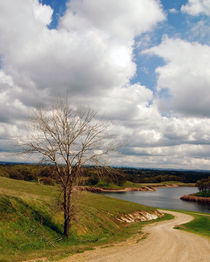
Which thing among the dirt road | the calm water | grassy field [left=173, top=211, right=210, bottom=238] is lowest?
the calm water

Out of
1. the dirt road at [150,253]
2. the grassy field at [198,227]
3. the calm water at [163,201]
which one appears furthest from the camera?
the calm water at [163,201]

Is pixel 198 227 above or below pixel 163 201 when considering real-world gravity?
above

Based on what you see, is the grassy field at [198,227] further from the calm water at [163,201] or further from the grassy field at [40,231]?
the calm water at [163,201]

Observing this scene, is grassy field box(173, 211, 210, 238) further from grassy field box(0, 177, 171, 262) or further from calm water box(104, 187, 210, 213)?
calm water box(104, 187, 210, 213)

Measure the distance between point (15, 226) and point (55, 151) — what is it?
260 inches

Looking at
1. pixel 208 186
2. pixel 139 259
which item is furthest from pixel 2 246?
pixel 208 186

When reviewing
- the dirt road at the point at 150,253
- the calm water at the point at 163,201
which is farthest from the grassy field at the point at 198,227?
the calm water at the point at 163,201

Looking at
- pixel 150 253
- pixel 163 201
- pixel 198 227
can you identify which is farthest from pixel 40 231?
pixel 163 201

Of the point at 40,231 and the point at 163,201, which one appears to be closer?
the point at 40,231

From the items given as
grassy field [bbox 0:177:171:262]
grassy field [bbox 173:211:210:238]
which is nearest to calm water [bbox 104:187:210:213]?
grassy field [bbox 173:211:210:238]

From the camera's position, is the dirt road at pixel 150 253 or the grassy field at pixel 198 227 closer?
the dirt road at pixel 150 253

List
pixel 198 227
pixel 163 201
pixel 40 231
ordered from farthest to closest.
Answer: pixel 163 201, pixel 198 227, pixel 40 231

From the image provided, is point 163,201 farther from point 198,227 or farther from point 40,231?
point 40,231

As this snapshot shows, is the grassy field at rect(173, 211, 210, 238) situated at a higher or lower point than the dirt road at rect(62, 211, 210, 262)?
lower
